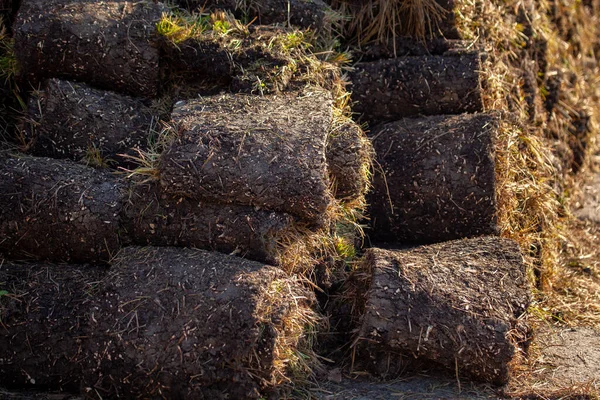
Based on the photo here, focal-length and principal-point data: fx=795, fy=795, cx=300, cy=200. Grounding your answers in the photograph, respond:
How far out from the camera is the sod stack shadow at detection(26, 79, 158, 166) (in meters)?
4.18

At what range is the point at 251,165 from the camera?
3633mm

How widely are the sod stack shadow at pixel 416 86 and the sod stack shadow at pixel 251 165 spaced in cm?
119

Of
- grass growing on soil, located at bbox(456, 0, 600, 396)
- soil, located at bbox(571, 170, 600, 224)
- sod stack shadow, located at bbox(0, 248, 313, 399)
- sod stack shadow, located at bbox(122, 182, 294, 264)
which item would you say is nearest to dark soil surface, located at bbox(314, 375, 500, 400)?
grass growing on soil, located at bbox(456, 0, 600, 396)

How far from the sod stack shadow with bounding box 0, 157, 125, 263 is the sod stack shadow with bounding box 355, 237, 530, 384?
1.31 m

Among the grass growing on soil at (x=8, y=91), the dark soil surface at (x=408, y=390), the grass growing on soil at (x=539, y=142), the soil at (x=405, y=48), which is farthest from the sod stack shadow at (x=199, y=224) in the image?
the soil at (x=405, y=48)

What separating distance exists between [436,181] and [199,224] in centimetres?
147

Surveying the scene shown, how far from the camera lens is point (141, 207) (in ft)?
12.5

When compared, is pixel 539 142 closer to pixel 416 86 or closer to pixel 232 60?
pixel 416 86

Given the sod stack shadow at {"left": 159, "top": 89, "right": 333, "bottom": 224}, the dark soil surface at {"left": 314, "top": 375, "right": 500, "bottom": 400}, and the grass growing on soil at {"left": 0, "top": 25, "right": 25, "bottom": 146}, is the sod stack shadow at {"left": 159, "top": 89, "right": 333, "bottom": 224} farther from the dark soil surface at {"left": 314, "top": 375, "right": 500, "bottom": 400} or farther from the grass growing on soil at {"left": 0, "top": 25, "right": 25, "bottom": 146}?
the grass growing on soil at {"left": 0, "top": 25, "right": 25, "bottom": 146}

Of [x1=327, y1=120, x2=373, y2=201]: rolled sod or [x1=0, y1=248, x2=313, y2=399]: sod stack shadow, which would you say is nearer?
[x1=0, y1=248, x2=313, y2=399]: sod stack shadow

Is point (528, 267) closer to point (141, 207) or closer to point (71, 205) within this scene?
point (141, 207)

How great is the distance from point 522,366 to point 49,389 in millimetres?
2310

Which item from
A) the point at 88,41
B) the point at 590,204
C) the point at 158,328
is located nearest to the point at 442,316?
the point at 158,328

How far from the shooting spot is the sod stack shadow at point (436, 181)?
4.43 metres
